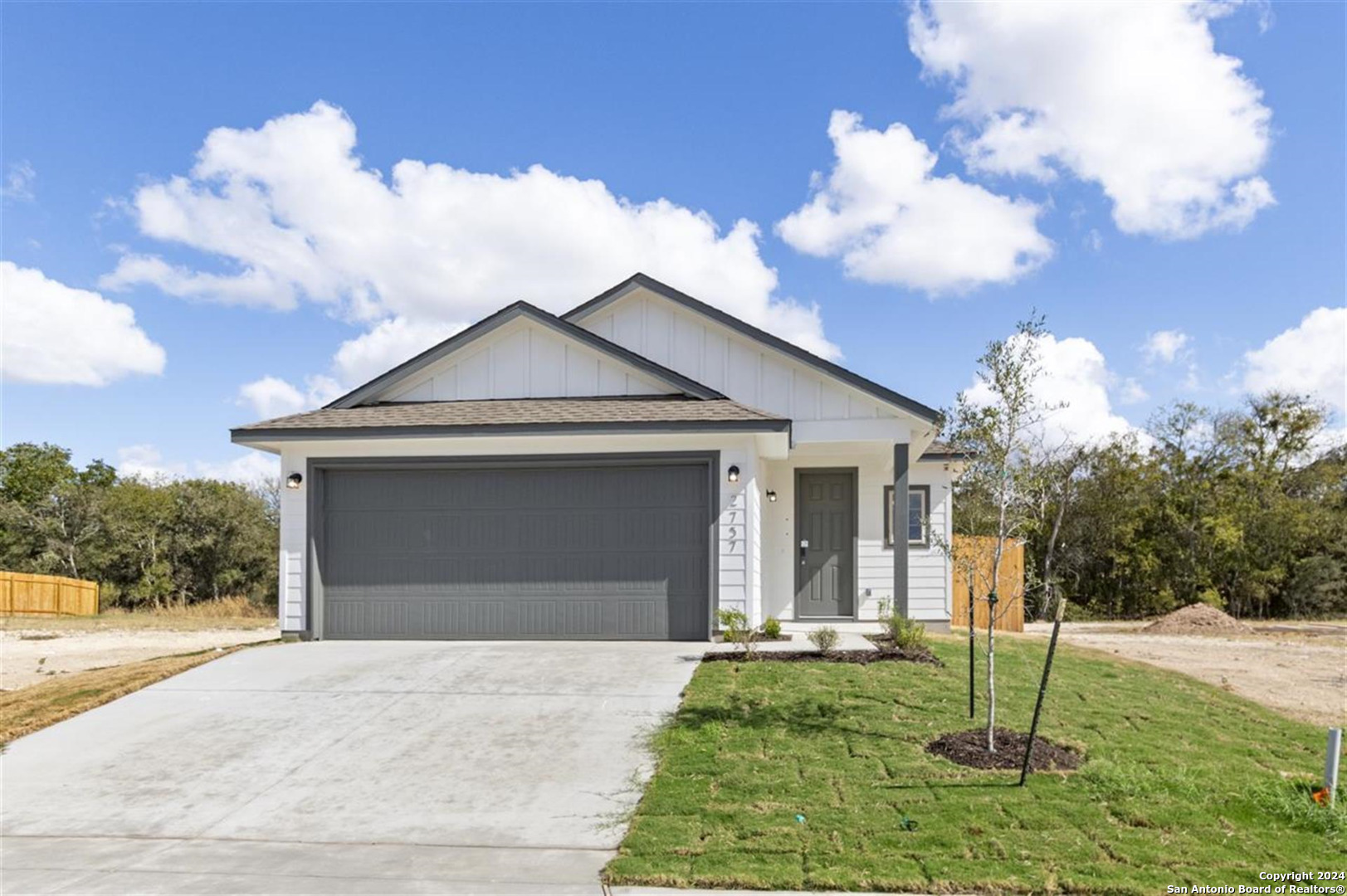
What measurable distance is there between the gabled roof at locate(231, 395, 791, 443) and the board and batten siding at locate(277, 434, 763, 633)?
171 mm

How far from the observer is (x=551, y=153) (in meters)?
15.2

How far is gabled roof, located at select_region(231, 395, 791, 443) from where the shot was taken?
462 inches

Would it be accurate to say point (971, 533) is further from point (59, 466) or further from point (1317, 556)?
point (59, 466)

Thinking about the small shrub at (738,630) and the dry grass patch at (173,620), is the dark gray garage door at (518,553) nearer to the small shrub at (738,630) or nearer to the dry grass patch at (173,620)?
the small shrub at (738,630)

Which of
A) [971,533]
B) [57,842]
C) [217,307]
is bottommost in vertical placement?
[57,842]

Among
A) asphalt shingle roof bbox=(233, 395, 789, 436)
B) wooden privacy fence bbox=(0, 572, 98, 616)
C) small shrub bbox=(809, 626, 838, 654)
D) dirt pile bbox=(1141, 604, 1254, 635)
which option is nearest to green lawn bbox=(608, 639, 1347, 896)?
small shrub bbox=(809, 626, 838, 654)

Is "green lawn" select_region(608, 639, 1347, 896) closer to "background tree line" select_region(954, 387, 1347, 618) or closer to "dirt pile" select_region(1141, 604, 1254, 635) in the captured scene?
"dirt pile" select_region(1141, 604, 1254, 635)

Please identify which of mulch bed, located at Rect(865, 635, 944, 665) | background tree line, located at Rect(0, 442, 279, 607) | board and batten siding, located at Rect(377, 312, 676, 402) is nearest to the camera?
mulch bed, located at Rect(865, 635, 944, 665)

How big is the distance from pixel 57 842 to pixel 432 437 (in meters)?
6.75

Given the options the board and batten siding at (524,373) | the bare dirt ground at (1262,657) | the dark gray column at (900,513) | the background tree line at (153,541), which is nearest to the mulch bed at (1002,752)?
the bare dirt ground at (1262,657)

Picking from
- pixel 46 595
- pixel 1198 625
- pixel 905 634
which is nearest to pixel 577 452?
pixel 905 634

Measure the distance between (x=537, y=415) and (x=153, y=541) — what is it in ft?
71.9

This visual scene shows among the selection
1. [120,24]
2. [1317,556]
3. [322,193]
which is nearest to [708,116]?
[322,193]

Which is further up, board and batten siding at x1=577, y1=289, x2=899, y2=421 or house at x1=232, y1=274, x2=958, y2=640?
board and batten siding at x1=577, y1=289, x2=899, y2=421
